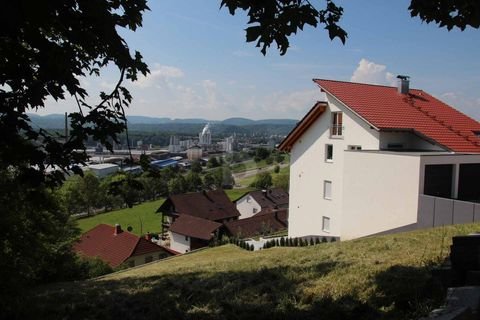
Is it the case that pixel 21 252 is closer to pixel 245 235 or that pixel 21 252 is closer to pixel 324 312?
pixel 324 312

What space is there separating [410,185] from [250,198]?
5470cm

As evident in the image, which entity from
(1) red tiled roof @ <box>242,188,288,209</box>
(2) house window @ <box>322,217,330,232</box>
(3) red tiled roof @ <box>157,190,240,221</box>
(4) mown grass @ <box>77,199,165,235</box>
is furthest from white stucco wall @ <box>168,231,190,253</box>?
(2) house window @ <box>322,217,330,232</box>

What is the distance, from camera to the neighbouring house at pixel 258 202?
6989cm

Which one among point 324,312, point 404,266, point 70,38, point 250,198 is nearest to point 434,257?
point 404,266

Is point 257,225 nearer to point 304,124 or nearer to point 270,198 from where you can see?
point 270,198

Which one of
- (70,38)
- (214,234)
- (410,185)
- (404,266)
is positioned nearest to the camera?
(70,38)

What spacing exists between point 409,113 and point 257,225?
29804mm

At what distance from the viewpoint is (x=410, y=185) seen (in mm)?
17312

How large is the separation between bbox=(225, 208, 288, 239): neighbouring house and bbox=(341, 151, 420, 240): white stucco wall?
77.7ft

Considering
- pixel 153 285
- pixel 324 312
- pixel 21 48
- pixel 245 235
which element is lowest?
pixel 245 235

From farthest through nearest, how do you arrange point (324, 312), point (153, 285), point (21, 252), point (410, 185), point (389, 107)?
point (389, 107), point (410, 185), point (21, 252), point (153, 285), point (324, 312)

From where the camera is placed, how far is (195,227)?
47.4m

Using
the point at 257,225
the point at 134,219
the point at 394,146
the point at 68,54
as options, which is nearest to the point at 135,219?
the point at 134,219

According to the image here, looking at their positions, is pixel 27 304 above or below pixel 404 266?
below
